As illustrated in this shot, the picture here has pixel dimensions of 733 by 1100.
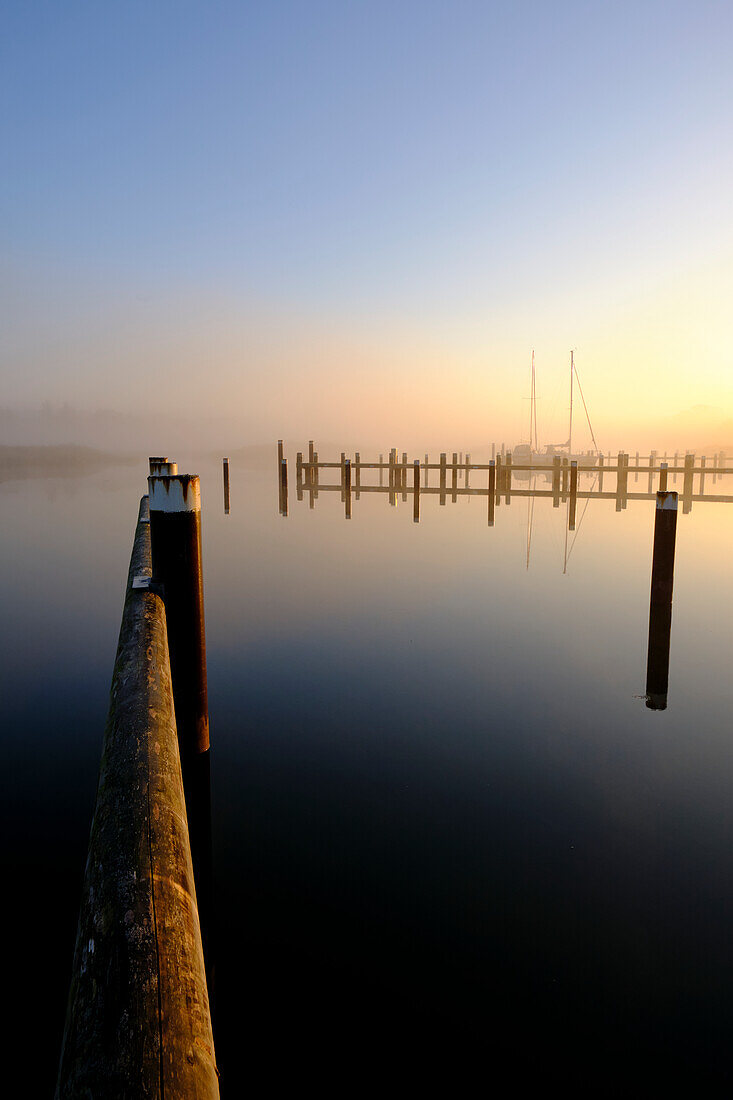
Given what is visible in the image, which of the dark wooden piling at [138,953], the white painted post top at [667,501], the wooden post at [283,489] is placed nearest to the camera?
the dark wooden piling at [138,953]

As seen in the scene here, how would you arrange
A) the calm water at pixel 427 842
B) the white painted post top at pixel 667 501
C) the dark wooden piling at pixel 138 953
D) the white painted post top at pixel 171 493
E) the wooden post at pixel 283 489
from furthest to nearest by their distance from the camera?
the wooden post at pixel 283 489 < the white painted post top at pixel 667 501 < the white painted post top at pixel 171 493 < the calm water at pixel 427 842 < the dark wooden piling at pixel 138 953

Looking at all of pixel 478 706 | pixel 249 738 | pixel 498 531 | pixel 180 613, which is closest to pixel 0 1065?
pixel 180 613

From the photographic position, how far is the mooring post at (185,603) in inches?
148

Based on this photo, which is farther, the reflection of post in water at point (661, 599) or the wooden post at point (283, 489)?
A: the wooden post at point (283, 489)

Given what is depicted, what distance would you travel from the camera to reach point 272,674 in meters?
7.24

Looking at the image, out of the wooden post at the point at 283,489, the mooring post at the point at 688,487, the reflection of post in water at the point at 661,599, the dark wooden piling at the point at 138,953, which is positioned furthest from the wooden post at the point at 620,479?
the dark wooden piling at the point at 138,953

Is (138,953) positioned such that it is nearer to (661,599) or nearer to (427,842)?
(427,842)

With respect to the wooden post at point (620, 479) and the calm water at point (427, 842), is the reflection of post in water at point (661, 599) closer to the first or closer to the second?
the calm water at point (427, 842)

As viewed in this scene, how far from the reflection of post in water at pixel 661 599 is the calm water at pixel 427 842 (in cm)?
22

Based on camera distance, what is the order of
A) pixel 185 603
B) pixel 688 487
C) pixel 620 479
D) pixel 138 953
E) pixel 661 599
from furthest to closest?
pixel 620 479 < pixel 688 487 < pixel 661 599 < pixel 185 603 < pixel 138 953

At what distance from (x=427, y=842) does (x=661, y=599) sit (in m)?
3.75

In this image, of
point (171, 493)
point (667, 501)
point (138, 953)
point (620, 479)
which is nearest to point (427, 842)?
point (171, 493)

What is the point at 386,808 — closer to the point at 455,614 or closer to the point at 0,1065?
the point at 0,1065

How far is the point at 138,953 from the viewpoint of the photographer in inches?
47.5
